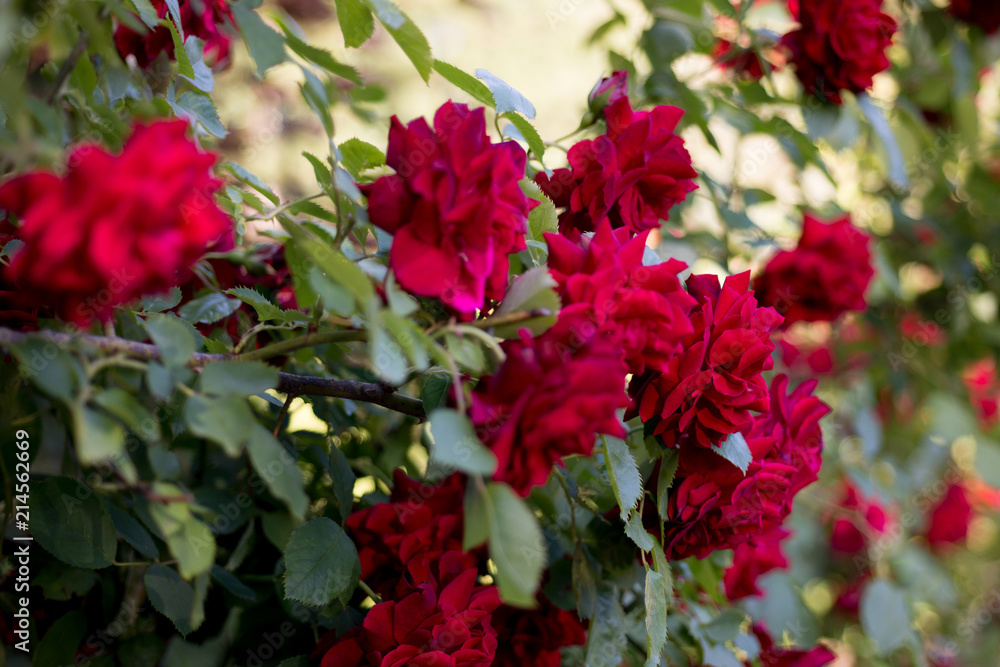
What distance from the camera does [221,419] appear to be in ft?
1.14

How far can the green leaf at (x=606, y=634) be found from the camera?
527mm

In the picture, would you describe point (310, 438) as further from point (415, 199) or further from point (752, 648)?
point (752, 648)

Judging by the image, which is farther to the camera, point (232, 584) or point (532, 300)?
point (232, 584)

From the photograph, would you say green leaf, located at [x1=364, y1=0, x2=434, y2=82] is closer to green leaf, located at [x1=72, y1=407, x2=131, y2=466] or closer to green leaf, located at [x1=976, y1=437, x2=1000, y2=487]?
green leaf, located at [x1=72, y1=407, x2=131, y2=466]

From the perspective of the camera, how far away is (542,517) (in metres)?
0.63

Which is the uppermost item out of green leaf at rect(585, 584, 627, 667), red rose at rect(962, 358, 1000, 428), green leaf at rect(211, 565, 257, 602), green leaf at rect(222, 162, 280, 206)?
green leaf at rect(222, 162, 280, 206)

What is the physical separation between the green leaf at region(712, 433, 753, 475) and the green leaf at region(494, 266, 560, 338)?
6.8 inches

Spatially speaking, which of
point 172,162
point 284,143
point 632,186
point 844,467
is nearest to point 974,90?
point 844,467

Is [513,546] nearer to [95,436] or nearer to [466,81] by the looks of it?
[95,436]

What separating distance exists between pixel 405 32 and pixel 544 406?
261 mm

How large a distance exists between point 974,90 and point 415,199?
1.18 metres

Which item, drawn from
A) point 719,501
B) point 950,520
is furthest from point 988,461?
point 719,501

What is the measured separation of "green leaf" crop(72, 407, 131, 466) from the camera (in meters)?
0.29

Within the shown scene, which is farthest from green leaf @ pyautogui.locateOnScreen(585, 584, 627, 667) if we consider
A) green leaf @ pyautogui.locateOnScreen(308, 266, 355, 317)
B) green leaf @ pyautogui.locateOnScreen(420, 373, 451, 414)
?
green leaf @ pyautogui.locateOnScreen(308, 266, 355, 317)
